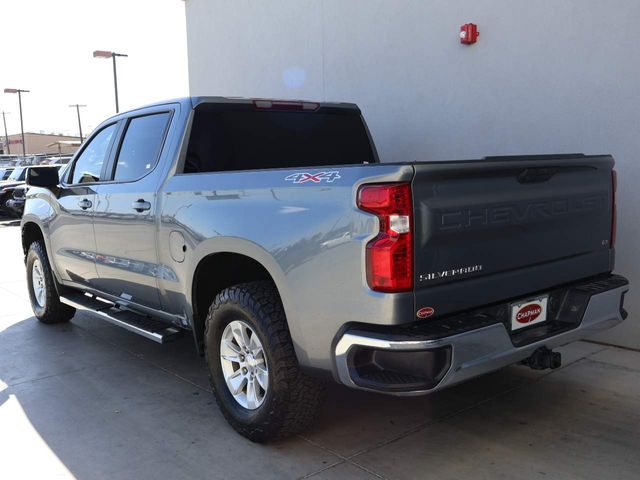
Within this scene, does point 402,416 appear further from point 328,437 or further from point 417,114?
point 417,114

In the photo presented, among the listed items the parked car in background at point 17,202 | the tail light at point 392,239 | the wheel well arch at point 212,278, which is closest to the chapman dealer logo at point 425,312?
the tail light at point 392,239

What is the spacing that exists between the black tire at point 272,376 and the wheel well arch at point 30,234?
357 centimetres

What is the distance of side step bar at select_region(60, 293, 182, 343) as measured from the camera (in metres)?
4.13

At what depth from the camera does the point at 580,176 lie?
3426 mm

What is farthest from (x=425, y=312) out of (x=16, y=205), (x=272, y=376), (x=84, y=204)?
(x=16, y=205)

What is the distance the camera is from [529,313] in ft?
10.4

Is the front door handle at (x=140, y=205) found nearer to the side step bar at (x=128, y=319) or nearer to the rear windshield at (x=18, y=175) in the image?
the side step bar at (x=128, y=319)

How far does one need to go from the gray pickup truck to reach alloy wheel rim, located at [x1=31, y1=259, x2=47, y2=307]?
169 cm

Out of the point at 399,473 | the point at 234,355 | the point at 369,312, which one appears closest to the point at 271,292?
the point at 234,355

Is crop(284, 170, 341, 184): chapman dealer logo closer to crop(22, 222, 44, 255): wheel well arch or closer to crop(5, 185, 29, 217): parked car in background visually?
crop(22, 222, 44, 255): wheel well arch

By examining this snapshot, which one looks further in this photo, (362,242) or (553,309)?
(553,309)

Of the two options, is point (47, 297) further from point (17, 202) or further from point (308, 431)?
point (17, 202)

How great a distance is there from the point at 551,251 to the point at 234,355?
1.92 m

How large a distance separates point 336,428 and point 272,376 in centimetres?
71
